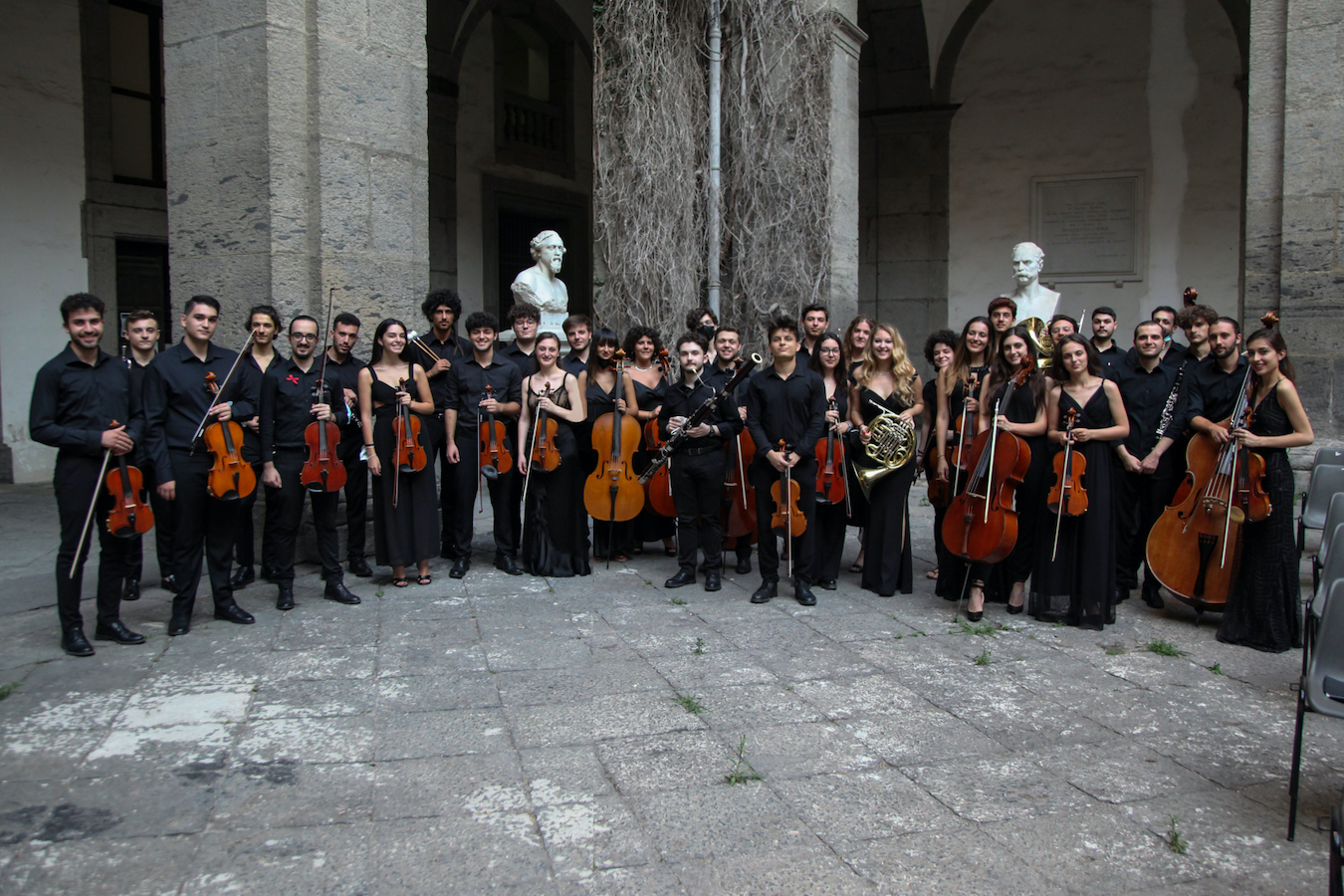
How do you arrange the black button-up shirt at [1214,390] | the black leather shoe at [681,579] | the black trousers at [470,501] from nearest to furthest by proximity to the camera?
the black button-up shirt at [1214,390] → the black leather shoe at [681,579] → the black trousers at [470,501]

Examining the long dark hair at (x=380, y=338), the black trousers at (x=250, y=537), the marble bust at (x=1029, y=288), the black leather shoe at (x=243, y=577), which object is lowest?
the black leather shoe at (x=243, y=577)

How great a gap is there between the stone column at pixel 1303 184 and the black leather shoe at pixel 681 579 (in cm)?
446

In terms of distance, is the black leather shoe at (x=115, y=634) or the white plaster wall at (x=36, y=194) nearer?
the black leather shoe at (x=115, y=634)

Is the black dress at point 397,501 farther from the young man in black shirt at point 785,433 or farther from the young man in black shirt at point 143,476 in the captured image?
the young man in black shirt at point 785,433

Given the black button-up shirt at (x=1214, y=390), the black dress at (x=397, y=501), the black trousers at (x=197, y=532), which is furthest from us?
the black dress at (x=397, y=501)

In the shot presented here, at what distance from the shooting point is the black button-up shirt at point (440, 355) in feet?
20.1

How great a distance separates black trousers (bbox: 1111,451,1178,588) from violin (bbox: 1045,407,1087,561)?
2.28 ft

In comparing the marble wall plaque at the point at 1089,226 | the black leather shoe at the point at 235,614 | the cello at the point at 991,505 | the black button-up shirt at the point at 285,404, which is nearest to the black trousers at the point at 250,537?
the black button-up shirt at the point at 285,404

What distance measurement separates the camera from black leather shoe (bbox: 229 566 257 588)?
18.4 ft

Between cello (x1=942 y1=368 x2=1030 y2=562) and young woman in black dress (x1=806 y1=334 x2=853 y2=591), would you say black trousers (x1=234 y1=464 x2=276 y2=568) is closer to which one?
young woman in black dress (x1=806 y1=334 x2=853 y2=591)

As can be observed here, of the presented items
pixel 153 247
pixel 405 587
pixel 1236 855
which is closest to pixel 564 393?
pixel 405 587

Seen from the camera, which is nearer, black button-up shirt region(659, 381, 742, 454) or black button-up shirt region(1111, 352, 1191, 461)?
black button-up shirt region(1111, 352, 1191, 461)

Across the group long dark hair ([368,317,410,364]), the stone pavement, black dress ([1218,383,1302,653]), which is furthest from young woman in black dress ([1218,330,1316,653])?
long dark hair ([368,317,410,364])

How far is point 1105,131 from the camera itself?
40.2 feet
